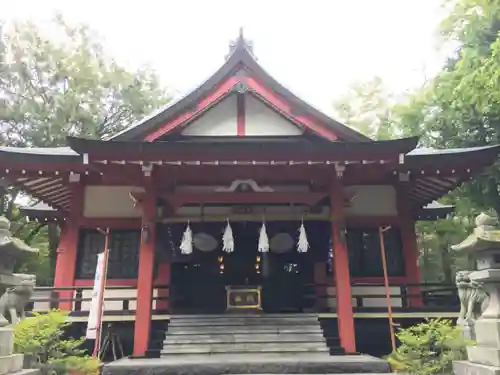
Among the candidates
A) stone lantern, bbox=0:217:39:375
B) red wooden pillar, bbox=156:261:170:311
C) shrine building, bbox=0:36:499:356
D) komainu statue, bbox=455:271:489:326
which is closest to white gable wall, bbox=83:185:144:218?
shrine building, bbox=0:36:499:356

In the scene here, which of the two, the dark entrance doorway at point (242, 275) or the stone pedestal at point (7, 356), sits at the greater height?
the dark entrance doorway at point (242, 275)

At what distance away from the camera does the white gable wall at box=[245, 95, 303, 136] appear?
12664mm

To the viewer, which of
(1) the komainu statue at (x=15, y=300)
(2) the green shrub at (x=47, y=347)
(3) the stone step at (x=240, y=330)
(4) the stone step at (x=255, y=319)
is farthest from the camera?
(4) the stone step at (x=255, y=319)

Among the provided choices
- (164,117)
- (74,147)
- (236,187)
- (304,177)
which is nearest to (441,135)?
(304,177)

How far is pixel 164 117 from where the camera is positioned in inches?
487

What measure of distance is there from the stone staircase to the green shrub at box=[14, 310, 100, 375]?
233 cm

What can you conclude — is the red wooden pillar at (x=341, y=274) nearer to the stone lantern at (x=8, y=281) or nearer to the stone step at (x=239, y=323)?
the stone step at (x=239, y=323)

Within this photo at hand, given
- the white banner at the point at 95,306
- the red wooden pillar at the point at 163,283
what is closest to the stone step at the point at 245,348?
the white banner at the point at 95,306

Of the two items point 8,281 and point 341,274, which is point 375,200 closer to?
point 341,274

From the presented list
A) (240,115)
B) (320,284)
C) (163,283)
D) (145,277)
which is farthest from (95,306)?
(240,115)

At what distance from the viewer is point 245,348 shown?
9.91m

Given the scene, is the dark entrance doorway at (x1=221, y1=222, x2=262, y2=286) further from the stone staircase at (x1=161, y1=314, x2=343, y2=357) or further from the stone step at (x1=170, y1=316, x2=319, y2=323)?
the stone staircase at (x1=161, y1=314, x2=343, y2=357)

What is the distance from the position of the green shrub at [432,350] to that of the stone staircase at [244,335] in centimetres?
223

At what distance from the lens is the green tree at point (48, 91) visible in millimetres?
23219
